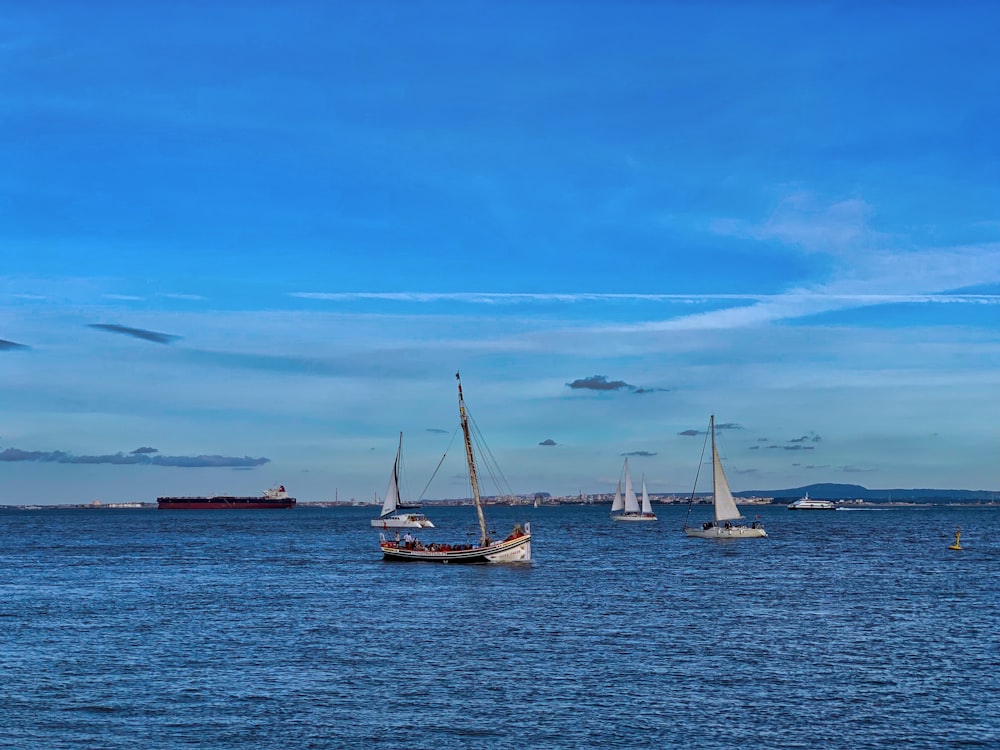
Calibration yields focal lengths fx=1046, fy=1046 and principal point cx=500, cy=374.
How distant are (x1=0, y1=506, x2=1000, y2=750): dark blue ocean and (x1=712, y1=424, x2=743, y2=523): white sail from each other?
55879mm

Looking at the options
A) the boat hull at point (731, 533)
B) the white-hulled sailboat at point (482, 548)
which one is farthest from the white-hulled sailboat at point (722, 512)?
the white-hulled sailboat at point (482, 548)

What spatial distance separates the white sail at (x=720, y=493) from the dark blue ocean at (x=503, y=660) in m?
55.9

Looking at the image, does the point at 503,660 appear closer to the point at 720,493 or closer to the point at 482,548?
the point at 482,548

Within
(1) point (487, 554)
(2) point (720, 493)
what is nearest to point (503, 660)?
(1) point (487, 554)

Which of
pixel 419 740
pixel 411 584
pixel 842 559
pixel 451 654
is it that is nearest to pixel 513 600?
pixel 411 584

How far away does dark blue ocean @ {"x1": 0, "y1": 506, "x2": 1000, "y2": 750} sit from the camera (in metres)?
39.3

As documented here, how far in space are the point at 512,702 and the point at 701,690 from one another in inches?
333

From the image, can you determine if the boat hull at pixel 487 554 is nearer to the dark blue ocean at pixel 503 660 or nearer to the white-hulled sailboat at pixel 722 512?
the dark blue ocean at pixel 503 660

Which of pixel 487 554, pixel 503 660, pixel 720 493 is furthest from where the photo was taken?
pixel 720 493

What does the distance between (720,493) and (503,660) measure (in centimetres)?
11651

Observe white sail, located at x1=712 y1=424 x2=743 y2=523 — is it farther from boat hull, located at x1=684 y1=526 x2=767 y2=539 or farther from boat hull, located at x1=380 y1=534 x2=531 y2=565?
boat hull, located at x1=380 y1=534 x2=531 y2=565

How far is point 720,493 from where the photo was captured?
16425 centimetres

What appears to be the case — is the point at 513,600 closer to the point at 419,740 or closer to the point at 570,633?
the point at 570,633

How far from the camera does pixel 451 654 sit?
180 feet
